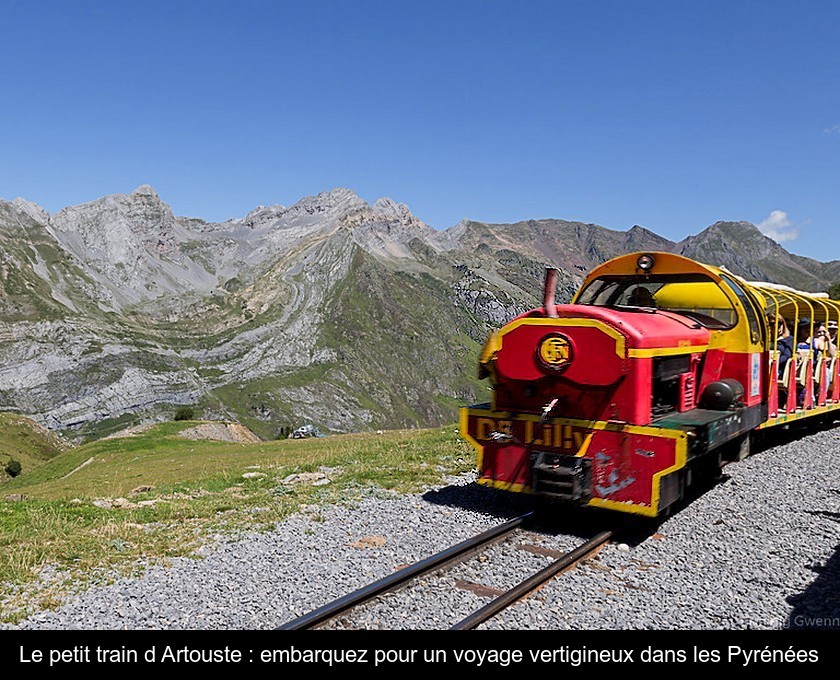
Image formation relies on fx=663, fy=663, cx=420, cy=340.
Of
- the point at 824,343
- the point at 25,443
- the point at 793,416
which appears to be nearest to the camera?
the point at 793,416

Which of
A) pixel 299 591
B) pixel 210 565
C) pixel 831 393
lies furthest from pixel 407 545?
pixel 831 393

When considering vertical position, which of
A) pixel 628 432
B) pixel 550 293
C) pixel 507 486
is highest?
pixel 550 293

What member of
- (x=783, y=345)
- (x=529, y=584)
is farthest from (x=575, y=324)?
(x=783, y=345)

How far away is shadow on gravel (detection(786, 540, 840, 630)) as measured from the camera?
6801mm

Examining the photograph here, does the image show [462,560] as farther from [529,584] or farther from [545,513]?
[545,513]

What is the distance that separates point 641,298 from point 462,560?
255 inches

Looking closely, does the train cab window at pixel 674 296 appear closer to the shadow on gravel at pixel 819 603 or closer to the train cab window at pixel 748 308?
the train cab window at pixel 748 308

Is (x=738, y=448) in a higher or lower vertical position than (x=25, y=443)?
higher

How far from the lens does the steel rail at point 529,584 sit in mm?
6434

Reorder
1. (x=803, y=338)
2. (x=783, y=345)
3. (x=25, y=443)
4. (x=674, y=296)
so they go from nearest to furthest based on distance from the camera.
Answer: (x=674, y=296) < (x=783, y=345) < (x=803, y=338) < (x=25, y=443)

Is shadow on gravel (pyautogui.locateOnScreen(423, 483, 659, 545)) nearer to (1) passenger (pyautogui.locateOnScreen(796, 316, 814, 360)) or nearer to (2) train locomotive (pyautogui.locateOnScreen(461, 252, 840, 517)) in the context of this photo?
(2) train locomotive (pyautogui.locateOnScreen(461, 252, 840, 517))

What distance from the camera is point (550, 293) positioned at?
9.77 m

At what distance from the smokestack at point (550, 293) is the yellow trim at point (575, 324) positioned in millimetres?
128
